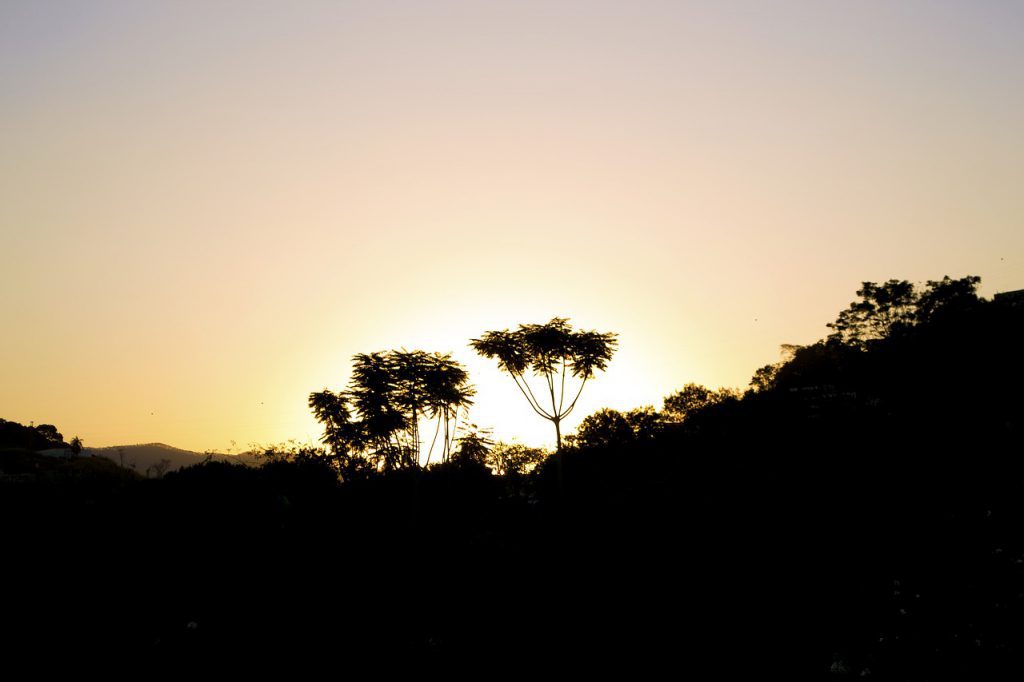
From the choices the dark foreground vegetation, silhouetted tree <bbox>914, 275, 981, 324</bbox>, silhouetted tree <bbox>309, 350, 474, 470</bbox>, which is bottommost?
the dark foreground vegetation

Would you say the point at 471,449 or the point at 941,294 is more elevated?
the point at 941,294

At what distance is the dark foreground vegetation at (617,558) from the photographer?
19.8 m

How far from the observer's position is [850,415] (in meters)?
42.4

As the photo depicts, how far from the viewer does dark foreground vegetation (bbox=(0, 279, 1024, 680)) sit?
19844mm

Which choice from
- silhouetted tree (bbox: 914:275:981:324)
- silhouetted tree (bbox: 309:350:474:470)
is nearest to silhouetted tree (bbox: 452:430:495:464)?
silhouetted tree (bbox: 309:350:474:470)

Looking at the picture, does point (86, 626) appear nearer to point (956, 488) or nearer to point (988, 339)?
point (956, 488)

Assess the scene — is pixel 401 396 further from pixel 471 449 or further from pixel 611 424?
pixel 611 424

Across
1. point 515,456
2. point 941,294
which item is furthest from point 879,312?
A: point 515,456

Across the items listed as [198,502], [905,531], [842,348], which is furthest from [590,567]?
[842,348]

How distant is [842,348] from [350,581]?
201 ft

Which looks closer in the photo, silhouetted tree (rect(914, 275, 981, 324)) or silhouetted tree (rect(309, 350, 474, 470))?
silhouetted tree (rect(309, 350, 474, 470))

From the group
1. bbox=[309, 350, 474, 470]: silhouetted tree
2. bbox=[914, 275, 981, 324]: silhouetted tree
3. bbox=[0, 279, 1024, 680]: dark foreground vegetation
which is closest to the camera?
bbox=[0, 279, 1024, 680]: dark foreground vegetation

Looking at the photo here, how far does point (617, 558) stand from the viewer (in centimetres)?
2802

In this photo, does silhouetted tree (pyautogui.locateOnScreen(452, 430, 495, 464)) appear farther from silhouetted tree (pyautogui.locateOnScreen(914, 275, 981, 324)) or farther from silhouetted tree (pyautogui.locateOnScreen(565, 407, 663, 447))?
silhouetted tree (pyautogui.locateOnScreen(914, 275, 981, 324))
